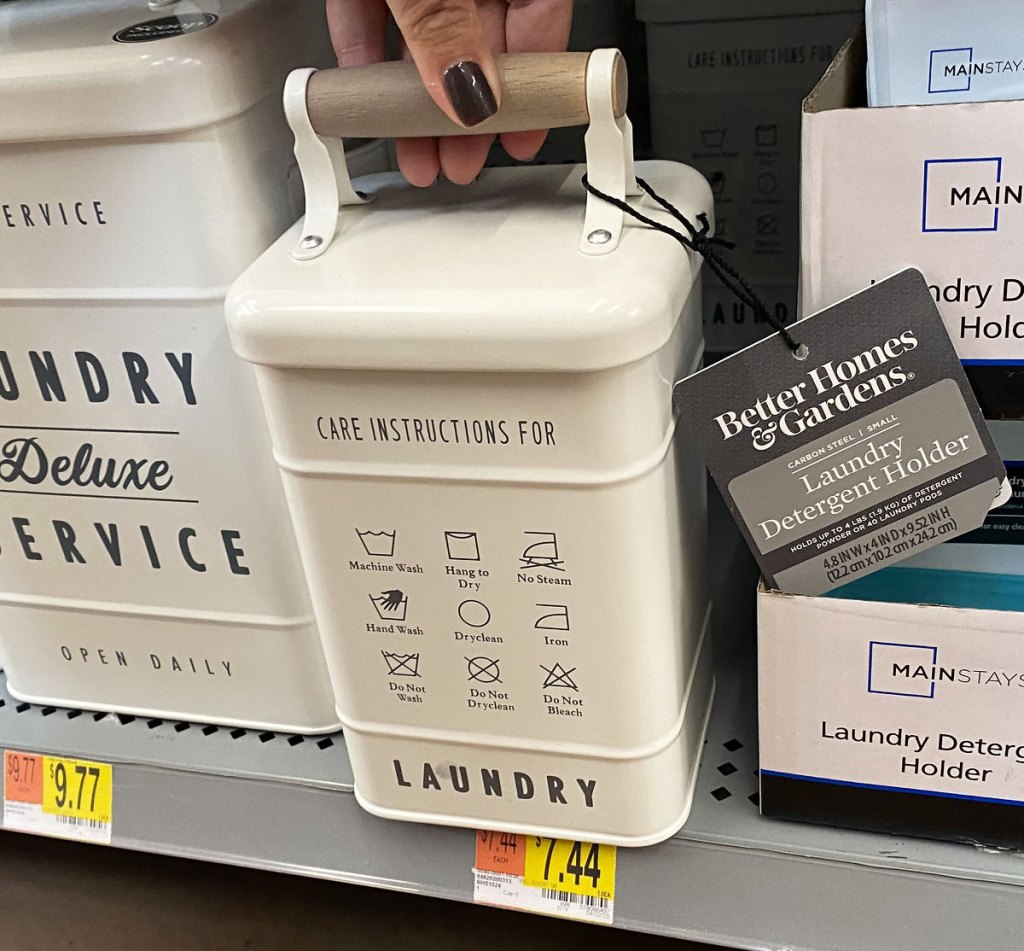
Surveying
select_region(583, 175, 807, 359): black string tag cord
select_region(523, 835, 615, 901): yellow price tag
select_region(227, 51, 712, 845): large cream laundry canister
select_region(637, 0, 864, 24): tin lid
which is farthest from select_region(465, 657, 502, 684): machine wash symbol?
select_region(637, 0, 864, 24): tin lid

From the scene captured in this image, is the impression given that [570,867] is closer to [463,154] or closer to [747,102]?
[463,154]

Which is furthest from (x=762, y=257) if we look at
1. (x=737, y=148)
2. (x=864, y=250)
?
(x=864, y=250)

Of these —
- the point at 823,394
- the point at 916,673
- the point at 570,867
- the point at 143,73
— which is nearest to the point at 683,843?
the point at 570,867

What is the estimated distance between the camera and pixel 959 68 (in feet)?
1.77

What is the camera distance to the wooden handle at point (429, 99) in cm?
54

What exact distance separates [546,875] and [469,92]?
46cm

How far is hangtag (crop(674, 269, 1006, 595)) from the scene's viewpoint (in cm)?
52

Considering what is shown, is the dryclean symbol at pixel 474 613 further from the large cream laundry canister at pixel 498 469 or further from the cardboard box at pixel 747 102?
the cardboard box at pixel 747 102

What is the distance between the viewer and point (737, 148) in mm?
896

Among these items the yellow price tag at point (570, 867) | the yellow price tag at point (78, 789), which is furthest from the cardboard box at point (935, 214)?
the yellow price tag at point (78, 789)

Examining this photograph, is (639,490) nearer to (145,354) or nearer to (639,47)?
(145,354)

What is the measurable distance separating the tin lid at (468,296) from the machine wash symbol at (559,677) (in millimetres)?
186

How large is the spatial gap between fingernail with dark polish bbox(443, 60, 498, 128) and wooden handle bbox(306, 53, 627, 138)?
2cm

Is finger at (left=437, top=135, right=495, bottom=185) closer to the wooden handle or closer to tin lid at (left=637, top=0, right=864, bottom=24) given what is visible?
the wooden handle
